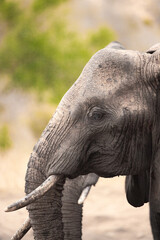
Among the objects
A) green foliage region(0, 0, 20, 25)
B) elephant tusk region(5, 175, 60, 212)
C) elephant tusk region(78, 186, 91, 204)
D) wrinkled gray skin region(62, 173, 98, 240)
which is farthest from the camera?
green foliage region(0, 0, 20, 25)

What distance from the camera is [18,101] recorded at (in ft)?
33.2

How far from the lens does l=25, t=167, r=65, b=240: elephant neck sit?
79.7 inches

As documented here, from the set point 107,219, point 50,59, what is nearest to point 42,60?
point 50,59

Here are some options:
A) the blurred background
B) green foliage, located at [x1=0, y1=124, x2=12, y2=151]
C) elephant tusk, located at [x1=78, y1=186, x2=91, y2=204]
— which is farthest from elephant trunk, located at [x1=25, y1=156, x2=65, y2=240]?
green foliage, located at [x1=0, y1=124, x2=12, y2=151]

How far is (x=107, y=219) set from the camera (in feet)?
15.2

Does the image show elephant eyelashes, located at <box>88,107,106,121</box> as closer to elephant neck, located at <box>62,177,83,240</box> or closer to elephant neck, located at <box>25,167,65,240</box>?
elephant neck, located at <box>25,167,65,240</box>

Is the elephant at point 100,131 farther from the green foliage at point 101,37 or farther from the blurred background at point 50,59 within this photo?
the green foliage at point 101,37

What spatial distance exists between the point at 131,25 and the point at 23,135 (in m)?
3.56

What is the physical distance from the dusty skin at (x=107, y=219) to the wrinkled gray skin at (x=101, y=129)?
1327 mm

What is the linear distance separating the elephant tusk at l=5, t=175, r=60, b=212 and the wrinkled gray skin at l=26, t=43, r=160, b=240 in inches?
2.1

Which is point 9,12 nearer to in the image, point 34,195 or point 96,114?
point 96,114

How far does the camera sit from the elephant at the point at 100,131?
2.01 meters

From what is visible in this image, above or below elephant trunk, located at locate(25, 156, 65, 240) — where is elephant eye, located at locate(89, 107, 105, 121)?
Answer: above

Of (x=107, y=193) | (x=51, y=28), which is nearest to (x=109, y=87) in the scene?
(x=107, y=193)
